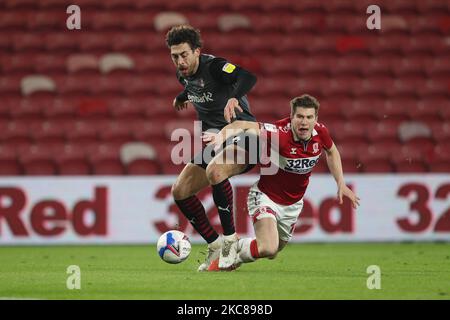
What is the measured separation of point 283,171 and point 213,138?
597 mm

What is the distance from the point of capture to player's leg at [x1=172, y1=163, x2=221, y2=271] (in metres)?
7.57

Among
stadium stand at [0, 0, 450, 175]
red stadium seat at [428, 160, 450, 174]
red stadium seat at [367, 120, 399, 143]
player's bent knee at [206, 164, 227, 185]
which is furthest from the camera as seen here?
red stadium seat at [367, 120, 399, 143]

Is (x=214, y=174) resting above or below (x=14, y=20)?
below

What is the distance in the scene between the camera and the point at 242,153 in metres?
7.36

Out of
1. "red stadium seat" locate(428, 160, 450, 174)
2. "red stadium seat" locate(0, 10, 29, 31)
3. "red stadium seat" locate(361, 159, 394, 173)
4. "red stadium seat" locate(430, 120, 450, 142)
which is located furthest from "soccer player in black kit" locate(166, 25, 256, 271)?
"red stadium seat" locate(0, 10, 29, 31)

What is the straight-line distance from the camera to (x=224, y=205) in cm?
734

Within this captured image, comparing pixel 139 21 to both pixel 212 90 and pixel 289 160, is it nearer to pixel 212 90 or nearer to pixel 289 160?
pixel 212 90

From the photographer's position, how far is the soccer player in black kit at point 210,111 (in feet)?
23.6

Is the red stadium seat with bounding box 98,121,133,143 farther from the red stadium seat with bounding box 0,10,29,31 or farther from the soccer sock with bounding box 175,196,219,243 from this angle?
the soccer sock with bounding box 175,196,219,243

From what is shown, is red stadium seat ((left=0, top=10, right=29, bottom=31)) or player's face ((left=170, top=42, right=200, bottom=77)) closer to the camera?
player's face ((left=170, top=42, right=200, bottom=77))

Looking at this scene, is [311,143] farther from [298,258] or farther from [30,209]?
[30,209]

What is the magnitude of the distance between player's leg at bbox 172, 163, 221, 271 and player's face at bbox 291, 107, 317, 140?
93 cm

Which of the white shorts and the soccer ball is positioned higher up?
the white shorts

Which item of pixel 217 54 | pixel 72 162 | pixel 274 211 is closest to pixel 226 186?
pixel 274 211
